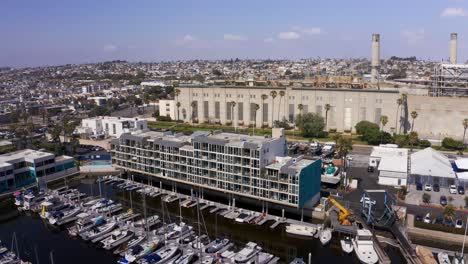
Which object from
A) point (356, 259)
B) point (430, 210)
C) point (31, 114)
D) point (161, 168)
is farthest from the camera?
point (31, 114)

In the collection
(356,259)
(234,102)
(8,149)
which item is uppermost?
(234,102)

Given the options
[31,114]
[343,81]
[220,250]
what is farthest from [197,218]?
[31,114]

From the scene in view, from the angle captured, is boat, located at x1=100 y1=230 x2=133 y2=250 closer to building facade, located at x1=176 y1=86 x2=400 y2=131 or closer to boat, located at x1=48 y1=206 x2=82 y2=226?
boat, located at x1=48 y1=206 x2=82 y2=226

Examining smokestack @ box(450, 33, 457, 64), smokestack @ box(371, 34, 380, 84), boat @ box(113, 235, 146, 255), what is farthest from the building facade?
boat @ box(113, 235, 146, 255)

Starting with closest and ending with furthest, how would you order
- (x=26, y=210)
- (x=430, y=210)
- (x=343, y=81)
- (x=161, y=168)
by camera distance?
1. (x=430, y=210)
2. (x=26, y=210)
3. (x=161, y=168)
4. (x=343, y=81)

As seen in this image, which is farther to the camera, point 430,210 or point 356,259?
point 430,210

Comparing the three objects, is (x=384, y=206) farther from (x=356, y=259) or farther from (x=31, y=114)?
(x=31, y=114)

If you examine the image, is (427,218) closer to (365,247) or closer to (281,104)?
(365,247)

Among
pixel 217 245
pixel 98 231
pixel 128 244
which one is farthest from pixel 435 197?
pixel 98 231
